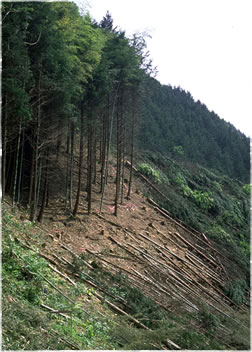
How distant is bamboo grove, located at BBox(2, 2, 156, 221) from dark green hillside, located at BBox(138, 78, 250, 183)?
14.6m

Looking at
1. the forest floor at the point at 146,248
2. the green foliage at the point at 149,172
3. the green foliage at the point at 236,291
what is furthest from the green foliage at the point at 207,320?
the green foliage at the point at 149,172

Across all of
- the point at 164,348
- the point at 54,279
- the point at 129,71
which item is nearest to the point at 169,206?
the point at 129,71

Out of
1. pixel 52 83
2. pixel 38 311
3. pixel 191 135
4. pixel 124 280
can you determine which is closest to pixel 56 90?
pixel 52 83

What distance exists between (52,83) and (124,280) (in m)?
5.61

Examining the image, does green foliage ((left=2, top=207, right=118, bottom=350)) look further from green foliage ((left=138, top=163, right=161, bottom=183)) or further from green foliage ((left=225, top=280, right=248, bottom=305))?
green foliage ((left=138, top=163, right=161, bottom=183))

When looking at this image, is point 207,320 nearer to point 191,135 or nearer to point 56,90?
point 56,90

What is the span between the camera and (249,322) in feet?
27.1

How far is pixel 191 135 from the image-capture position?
35.5 meters

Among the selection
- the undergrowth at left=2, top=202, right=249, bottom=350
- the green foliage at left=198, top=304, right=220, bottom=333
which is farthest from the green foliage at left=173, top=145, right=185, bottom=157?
the green foliage at left=198, top=304, right=220, bottom=333

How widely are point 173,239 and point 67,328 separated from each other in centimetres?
959

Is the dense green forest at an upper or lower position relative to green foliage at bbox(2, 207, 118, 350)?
upper

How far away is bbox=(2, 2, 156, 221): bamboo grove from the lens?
805 centimetres

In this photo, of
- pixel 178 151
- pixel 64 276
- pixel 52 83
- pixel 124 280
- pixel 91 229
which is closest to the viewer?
pixel 64 276

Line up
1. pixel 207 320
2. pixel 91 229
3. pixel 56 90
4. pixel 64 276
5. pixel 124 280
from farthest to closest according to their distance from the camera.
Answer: pixel 91 229 → pixel 56 90 → pixel 124 280 → pixel 207 320 → pixel 64 276
